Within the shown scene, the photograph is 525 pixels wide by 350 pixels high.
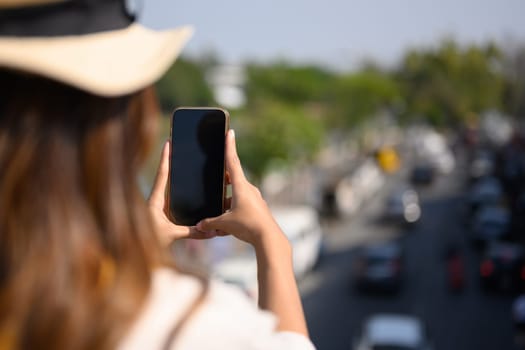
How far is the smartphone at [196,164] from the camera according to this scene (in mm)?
1585

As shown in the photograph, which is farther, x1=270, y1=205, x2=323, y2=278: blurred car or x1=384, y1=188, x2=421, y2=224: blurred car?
x1=384, y1=188, x2=421, y2=224: blurred car

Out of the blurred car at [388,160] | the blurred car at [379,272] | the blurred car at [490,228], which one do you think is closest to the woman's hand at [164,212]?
the blurred car at [379,272]

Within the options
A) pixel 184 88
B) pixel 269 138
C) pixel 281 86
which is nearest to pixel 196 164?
pixel 269 138

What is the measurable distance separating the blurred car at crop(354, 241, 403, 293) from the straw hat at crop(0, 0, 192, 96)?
16.7 meters

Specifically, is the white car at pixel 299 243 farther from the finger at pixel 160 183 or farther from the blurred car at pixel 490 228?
the finger at pixel 160 183

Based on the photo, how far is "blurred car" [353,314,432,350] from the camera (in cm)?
1135

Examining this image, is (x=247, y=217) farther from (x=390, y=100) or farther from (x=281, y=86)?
(x=281, y=86)

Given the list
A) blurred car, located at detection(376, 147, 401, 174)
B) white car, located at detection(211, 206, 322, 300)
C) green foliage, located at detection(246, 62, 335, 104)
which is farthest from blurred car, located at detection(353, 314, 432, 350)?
green foliage, located at detection(246, 62, 335, 104)

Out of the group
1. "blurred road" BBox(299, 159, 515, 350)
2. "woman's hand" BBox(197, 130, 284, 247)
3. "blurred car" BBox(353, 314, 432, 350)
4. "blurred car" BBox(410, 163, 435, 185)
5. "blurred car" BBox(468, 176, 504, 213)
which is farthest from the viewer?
"blurred car" BBox(410, 163, 435, 185)

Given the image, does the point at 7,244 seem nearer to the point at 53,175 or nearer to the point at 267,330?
the point at 53,175

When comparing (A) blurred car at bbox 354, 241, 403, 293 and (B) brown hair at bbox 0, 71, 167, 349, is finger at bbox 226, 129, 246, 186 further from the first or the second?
(A) blurred car at bbox 354, 241, 403, 293

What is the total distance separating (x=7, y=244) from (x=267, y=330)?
1.09 ft

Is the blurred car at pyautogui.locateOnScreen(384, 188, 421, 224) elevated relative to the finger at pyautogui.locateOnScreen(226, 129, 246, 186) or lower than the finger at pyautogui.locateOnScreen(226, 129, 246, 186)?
lower

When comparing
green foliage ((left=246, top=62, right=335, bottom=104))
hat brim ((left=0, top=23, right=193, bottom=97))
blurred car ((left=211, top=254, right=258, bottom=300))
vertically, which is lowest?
blurred car ((left=211, top=254, right=258, bottom=300))
